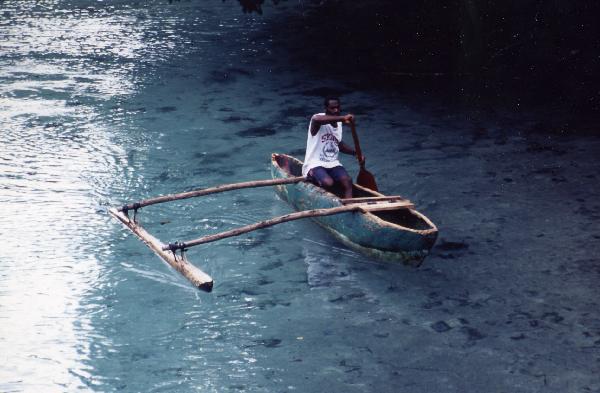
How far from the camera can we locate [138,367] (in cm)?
529

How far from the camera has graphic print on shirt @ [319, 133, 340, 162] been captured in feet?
25.5

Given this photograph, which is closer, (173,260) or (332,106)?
(173,260)

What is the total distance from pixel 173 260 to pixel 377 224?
1707mm

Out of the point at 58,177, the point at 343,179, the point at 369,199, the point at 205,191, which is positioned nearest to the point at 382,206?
the point at 369,199

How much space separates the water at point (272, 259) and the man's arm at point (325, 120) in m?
0.99

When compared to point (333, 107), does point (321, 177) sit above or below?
below

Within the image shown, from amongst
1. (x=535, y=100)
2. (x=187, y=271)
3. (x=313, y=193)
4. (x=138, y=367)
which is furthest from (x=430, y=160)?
(x=138, y=367)

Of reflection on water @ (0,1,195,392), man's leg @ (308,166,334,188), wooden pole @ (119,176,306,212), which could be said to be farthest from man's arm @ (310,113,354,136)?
reflection on water @ (0,1,195,392)

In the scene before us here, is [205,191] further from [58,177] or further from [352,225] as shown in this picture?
[58,177]

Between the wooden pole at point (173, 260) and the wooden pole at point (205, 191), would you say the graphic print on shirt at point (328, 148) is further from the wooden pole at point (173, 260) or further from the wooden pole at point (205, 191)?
the wooden pole at point (173, 260)

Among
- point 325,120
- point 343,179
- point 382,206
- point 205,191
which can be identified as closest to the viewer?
point 382,206

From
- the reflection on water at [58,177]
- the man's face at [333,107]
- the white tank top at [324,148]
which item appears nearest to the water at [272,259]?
the reflection on water at [58,177]

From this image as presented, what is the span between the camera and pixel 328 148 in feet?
25.5

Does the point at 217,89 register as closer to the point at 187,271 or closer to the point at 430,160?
the point at 430,160
